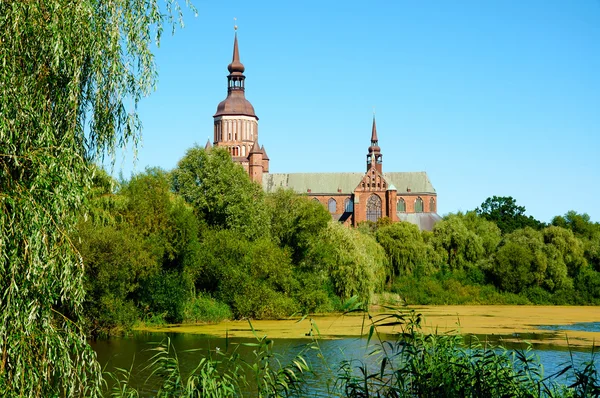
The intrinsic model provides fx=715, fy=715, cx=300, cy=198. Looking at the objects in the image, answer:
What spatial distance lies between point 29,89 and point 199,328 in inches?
690

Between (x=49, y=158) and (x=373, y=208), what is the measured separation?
228 ft

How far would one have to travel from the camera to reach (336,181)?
275 feet

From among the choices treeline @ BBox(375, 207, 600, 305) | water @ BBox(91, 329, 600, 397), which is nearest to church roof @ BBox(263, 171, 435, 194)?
treeline @ BBox(375, 207, 600, 305)

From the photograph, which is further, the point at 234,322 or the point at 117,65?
the point at 234,322

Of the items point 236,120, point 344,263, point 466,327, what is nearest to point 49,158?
point 466,327

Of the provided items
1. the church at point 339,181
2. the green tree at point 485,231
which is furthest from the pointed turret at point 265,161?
the green tree at point 485,231

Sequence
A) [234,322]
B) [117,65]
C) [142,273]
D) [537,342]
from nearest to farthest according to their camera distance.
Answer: [117,65] → [537,342] → [142,273] → [234,322]

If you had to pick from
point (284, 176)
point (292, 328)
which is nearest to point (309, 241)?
point (292, 328)

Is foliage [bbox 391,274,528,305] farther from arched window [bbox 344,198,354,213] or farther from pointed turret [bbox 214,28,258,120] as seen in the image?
pointed turret [bbox 214,28,258,120]

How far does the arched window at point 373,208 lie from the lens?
75938 millimetres

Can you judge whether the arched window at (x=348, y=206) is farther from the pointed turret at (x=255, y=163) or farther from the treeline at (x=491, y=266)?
the treeline at (x=491, y=266)

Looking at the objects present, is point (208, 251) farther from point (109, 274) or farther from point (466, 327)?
point (466, 327)

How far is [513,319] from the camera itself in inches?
1173

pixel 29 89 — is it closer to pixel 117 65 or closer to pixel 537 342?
pixel 117 65
